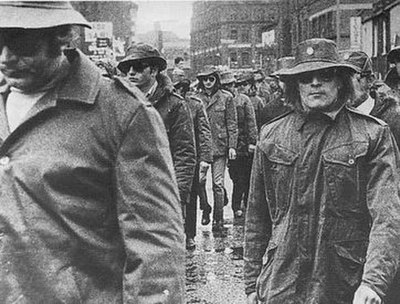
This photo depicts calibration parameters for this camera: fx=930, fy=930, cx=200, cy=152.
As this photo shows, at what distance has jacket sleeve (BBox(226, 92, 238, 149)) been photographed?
11.1m

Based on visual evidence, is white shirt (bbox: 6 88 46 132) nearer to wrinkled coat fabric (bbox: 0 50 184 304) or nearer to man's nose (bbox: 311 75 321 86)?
wrinkled coat fabric (bbox: 0 50 184 304)

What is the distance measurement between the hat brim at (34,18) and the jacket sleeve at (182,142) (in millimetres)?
4872

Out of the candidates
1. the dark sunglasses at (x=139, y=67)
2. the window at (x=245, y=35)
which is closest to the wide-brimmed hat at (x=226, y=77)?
the dark sunglasses at (x=139, y=67)

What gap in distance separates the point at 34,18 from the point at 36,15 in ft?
0.04

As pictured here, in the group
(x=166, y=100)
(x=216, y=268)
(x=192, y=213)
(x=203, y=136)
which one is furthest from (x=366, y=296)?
(x=203, y=136)

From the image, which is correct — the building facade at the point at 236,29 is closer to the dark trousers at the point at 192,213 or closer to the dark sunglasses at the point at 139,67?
the dark trousers at the point at 192,213

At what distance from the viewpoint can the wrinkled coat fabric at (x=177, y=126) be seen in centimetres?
A: 726

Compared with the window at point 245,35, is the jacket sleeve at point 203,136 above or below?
below

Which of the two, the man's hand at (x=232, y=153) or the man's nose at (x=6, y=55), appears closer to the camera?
the man's nose at (x=6, y=55)

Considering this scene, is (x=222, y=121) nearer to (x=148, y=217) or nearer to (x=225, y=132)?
(x=225, y=132)

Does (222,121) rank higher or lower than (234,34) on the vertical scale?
lower

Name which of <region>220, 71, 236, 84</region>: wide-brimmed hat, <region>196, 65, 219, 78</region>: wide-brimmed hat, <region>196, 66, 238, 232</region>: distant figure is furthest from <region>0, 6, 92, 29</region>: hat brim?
<region>220, 71, 236, 84</region>: wide-brimmed hat

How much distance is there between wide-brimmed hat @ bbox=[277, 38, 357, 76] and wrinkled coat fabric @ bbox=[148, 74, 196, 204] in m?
3.16

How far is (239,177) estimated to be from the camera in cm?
1174
